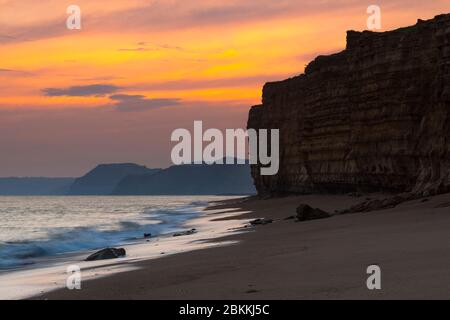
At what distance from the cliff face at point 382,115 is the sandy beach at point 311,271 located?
11.1m

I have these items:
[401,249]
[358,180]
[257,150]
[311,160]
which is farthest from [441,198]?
[257,150]

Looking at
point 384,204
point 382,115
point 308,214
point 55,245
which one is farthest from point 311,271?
point 382,115

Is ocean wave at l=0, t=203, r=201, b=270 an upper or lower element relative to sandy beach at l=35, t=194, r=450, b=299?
lower

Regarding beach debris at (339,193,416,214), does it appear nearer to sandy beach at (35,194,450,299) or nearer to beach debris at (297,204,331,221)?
beach debris at (297,204,331,221)

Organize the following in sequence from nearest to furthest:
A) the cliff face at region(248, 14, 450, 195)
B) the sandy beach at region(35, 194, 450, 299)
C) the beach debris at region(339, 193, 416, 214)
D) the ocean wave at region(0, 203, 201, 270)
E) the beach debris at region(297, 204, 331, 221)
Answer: the sandy beach at region(35, 194, 450, 299), the ocean wave at region(0, 203, 201, 270), the beach debris at region(339, 193, 416, 214), the beach debris at region(297, 204, 331, 221), the cliff face at region(248, 14, 450, 195)

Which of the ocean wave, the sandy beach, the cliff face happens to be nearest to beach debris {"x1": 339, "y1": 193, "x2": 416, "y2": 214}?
the cliff face

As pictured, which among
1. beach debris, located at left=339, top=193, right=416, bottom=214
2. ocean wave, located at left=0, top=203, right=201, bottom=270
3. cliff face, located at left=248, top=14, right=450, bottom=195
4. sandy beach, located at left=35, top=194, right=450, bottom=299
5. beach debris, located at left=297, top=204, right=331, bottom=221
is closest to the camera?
sandy beach, located at left=35, top=194, right=450, bottom=299

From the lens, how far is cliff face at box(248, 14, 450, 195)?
94.2 ft

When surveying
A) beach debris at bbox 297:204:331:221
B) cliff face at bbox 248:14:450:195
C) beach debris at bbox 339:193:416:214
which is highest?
cliff face at bbox 248:14:450:195

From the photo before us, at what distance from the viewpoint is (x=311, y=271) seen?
9109mm

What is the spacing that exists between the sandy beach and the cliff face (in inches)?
438

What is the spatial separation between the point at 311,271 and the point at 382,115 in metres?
29.2

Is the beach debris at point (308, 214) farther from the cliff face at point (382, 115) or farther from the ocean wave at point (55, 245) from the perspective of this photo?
the ocean wave at point (55, 245)

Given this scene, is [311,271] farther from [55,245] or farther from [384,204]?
[55,245]
